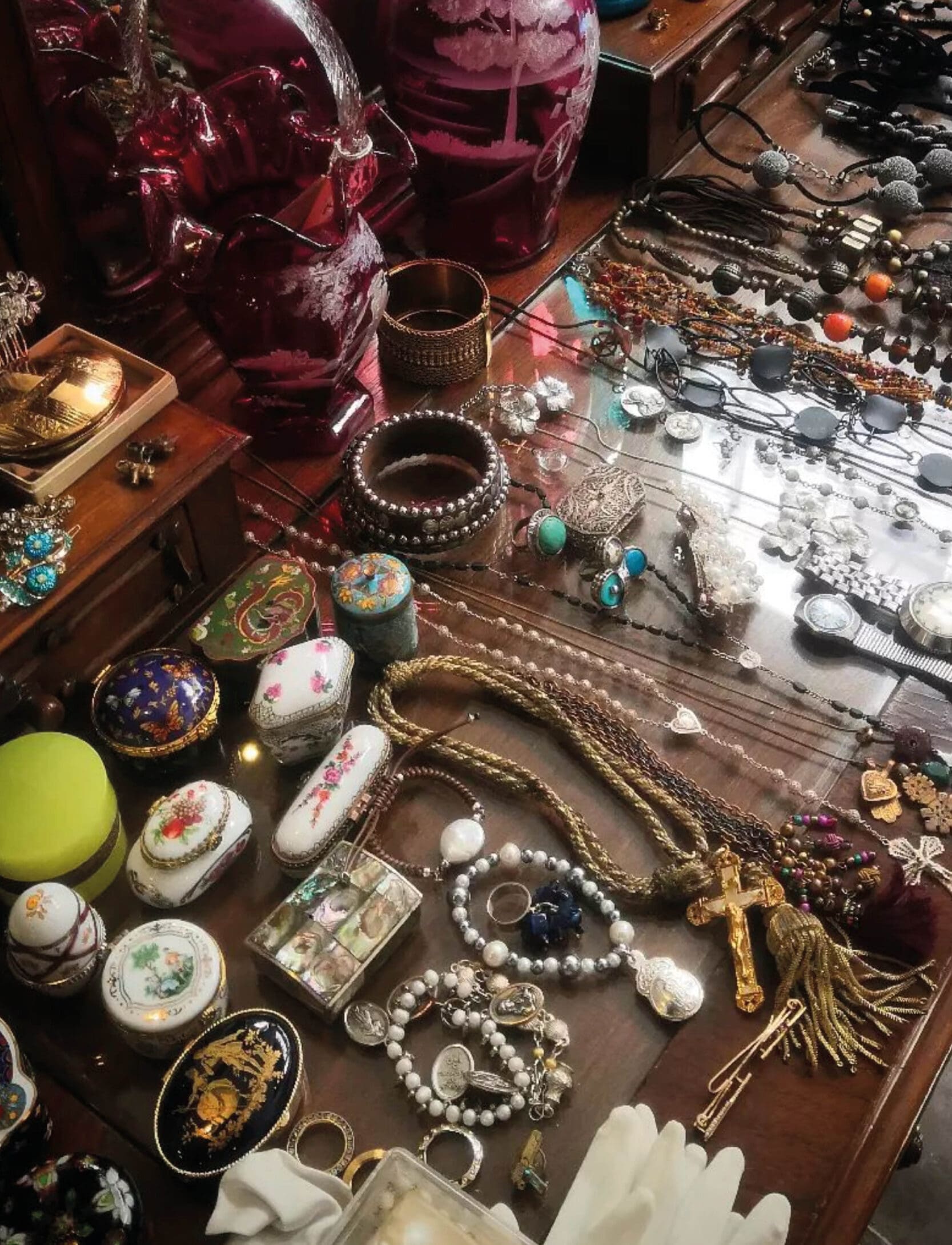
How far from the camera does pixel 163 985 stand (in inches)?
34.5

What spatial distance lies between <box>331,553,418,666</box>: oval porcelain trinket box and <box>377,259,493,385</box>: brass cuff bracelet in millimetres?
335

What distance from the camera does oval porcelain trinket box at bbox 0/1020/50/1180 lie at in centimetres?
82

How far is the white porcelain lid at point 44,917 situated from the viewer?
2.82 feet

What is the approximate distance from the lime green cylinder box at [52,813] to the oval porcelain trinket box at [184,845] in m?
0.04

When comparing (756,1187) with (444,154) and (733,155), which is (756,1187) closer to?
(444,154)

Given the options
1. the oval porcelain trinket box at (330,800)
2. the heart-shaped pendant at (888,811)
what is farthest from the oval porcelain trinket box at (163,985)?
the heart-shaped pendant at (888,811)

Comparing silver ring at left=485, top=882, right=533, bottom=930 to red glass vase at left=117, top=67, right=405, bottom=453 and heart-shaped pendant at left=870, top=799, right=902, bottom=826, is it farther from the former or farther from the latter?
red glass vase at left=117, top=67, right=405, bottom=453

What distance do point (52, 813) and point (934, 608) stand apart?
82cm

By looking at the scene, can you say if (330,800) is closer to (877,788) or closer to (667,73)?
(877,788)

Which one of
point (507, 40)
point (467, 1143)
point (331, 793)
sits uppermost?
point (507, 40)

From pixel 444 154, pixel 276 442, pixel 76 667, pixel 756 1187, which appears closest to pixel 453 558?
pixel 276 442

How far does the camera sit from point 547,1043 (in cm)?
92

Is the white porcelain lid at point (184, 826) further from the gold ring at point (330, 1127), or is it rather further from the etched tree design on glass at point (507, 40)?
the etched tree design on glass at point (507, 40)

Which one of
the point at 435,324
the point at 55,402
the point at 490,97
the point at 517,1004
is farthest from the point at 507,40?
the point at 517,1004
